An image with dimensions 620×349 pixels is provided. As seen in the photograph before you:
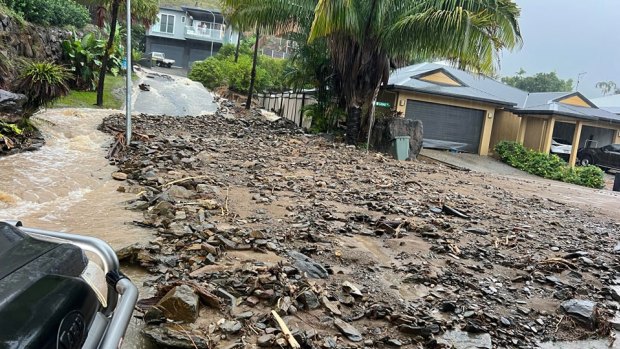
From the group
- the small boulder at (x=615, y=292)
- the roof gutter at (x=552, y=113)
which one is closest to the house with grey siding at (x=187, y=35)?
the roof gutter at (x=552, y=113)

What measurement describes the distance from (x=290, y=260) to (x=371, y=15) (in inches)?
485

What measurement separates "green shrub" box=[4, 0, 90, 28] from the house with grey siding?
1088 inches

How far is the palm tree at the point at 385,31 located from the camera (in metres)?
13.9

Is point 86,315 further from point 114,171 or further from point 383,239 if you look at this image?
point 114,171

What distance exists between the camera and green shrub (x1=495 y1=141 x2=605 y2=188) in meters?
19.2

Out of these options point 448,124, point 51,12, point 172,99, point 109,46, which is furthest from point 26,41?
point 448,124

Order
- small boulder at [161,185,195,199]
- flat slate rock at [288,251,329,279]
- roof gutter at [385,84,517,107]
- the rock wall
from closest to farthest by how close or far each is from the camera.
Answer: flat slate rock at [288,251,329,279], small boulder at [161,185,195,199], the rock wall, roof gutter at [385,84,517,107]

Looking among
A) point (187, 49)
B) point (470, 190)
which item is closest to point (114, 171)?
point (470, 190)

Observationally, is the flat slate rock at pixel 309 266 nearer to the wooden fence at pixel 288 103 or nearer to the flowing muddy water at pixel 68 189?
the flowing muddy water at pixel 68 189

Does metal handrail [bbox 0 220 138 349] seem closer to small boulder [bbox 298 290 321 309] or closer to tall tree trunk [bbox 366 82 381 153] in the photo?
small boulder [bbox 298 290 321 309]

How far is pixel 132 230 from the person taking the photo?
5605 millimetres

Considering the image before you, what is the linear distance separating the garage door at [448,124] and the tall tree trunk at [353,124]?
4.95 meters

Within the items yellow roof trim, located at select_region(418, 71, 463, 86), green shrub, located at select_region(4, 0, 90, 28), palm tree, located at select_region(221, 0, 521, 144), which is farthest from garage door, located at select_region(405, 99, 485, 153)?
green shrub, located at select_region(4, 0, 90, 28)

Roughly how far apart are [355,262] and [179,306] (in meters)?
2.16
